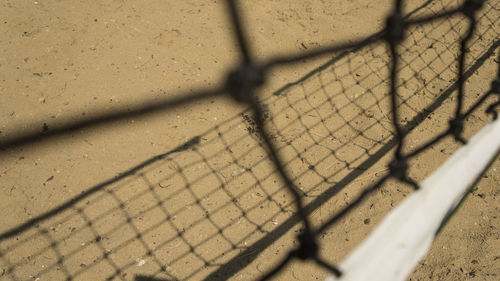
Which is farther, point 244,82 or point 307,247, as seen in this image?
point 244,82

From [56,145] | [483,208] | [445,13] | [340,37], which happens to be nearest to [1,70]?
[56,145]

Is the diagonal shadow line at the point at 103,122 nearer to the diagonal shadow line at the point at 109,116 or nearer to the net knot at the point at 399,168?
the diagonal shadow line at the point at 109,116

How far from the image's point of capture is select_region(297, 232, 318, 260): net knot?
2.23 metres

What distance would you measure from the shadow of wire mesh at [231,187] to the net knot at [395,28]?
236mm

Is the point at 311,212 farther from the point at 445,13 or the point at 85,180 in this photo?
the point at 445,13

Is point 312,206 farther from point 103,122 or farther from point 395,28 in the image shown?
point 395,28

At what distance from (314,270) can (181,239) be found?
0.78m

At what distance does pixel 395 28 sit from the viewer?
10.7 feet

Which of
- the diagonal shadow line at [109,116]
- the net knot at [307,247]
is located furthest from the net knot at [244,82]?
the net knot at [307,247]

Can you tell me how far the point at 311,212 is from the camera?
235cm

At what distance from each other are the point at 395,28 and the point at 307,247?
208 centimetres

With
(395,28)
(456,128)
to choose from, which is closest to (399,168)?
(456,128)

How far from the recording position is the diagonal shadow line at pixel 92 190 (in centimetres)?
217

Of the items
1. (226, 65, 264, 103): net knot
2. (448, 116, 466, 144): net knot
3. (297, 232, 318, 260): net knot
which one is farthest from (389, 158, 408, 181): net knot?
(226, 65, 264, 103): net knot
